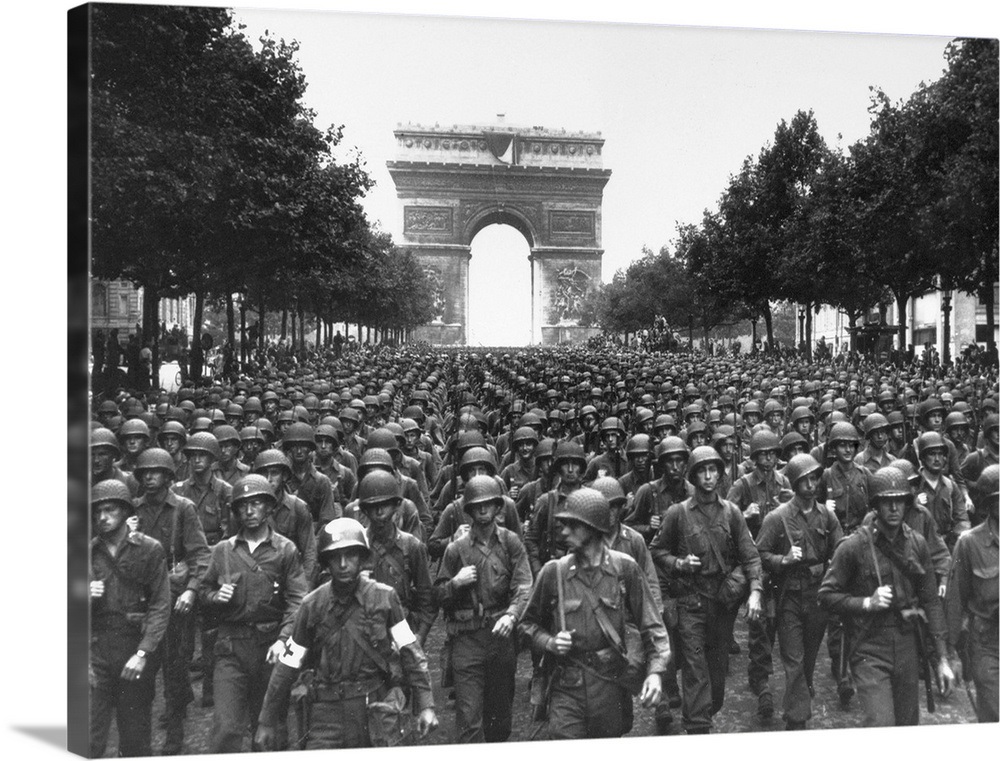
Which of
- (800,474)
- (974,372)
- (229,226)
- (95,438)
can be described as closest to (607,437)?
(800,474)

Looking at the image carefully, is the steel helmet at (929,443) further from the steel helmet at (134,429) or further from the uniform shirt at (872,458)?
the steel helmet at (134,429)

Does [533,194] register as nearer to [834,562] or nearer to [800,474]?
[800,474]

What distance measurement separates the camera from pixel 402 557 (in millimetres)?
7773

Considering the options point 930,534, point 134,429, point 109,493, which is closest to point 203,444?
point 134,429

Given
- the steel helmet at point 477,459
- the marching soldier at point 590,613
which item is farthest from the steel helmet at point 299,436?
the marching soldier at point 590,613

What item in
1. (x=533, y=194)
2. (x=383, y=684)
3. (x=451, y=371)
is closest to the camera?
(x=383, y=684)

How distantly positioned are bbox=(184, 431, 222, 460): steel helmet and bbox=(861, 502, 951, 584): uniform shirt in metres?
5.49

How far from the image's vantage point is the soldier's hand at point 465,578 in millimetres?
7457

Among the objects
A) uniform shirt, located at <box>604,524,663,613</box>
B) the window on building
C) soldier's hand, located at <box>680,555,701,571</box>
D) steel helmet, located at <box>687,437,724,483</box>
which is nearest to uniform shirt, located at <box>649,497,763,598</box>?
soldier's hand, located at <box>680,555,701,571</box>

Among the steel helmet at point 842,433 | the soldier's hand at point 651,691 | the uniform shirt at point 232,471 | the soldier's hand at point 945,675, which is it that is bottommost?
the soldier's hand at point 945,675

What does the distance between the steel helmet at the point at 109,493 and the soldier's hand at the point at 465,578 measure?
2359 mm

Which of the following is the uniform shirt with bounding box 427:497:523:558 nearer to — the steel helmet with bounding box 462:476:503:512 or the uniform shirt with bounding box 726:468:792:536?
the steel helmet with bounding box 462:476:503:512

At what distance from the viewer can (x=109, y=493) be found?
25.4 ft

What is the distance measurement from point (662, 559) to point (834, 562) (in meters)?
1.31
